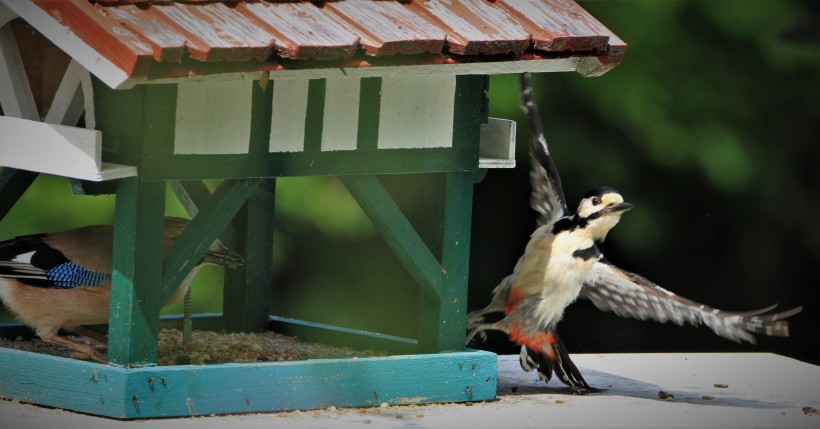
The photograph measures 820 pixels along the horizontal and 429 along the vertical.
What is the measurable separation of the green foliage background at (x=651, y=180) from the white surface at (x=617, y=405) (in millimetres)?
2563

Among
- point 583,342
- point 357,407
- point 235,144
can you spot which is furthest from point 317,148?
point 583,342

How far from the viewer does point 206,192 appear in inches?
294

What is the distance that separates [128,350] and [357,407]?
95cm

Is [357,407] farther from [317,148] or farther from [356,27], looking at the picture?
[356,27]

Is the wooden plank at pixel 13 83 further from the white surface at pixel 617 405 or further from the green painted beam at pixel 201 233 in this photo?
the white surface at pixel 617 405

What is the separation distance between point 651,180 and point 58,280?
210 inches

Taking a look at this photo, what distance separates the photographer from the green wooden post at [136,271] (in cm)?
587

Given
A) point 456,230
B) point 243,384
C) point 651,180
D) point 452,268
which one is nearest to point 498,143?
point 456,230

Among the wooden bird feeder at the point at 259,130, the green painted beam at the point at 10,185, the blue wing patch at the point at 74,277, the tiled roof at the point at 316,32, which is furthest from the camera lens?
the green painted beam at the point at 10,185

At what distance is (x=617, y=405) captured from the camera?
6820 millimetres

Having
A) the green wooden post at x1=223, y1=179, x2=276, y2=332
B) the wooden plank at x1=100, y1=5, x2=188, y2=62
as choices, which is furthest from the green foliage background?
the wooden plank at x1=100, y1=5, x2=188, y2=62

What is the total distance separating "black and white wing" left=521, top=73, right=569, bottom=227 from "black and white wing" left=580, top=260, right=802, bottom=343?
38 cm

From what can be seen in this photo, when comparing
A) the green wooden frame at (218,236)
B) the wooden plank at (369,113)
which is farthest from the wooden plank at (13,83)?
the wooden plank at (369,113)

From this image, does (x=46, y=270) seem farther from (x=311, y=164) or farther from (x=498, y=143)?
(x=498, y=143)
